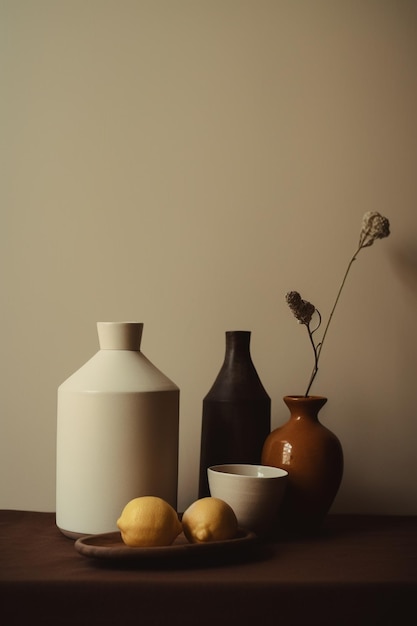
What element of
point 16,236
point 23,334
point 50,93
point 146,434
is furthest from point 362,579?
point 50,93

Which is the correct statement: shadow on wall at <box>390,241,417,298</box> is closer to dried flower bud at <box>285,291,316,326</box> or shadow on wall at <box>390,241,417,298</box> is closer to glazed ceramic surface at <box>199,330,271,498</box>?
dried flower bud at <box>285,291,316,326</box>

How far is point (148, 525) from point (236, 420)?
0.92 feet

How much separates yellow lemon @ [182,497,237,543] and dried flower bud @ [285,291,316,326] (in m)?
0.35

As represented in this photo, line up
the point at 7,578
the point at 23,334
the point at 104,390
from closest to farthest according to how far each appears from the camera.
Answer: the point at 7,578, the point at 104,390, the point at 23,334

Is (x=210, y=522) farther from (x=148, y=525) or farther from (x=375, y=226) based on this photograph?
(x=375, y=226)

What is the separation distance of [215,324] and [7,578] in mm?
610

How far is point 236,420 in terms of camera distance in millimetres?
1030

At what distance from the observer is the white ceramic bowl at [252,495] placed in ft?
2.92

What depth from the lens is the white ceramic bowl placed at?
0.89 metres

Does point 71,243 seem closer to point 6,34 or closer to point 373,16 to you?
point 6,34

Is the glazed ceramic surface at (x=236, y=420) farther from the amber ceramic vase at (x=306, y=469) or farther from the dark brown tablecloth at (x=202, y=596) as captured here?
the dark brown tablecloth at (x=202, y=596)

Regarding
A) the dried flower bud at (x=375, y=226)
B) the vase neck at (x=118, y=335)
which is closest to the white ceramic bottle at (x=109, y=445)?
the vase neck at (x=118, y=335)

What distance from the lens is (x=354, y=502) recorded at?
3.91ft

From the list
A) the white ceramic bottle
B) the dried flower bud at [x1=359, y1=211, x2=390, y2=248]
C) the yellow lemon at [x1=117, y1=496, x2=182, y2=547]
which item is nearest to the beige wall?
the dried flower bud at [x1=359, y1=211, x2=390, y2=248]
